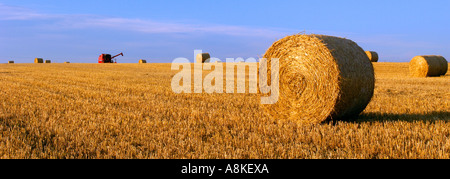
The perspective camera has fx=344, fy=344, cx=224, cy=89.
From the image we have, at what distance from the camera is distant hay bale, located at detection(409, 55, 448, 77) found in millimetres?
21234

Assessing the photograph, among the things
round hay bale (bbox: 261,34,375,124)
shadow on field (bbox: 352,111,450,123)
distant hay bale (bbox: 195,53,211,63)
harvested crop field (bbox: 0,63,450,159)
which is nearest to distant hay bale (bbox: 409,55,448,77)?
harvested crop field (bbox: 0,63,450,159)

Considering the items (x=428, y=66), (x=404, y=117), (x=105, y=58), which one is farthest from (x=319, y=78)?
(x=105, y=58)

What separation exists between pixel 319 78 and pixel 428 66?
60.2 feet

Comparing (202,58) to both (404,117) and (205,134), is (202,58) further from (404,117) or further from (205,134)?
(205,134)

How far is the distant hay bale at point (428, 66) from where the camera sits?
21234mm

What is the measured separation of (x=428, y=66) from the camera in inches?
830

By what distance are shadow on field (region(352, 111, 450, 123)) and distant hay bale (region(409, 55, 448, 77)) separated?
16.2 m

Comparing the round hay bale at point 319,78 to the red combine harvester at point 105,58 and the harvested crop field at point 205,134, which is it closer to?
the harvested crop field at point 205,134

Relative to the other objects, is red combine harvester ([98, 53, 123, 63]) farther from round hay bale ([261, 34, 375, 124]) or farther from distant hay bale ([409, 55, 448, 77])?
round hay bale ([261, 34, 375, 124])

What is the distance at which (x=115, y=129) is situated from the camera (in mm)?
5441

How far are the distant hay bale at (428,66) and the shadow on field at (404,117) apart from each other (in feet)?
53.1
